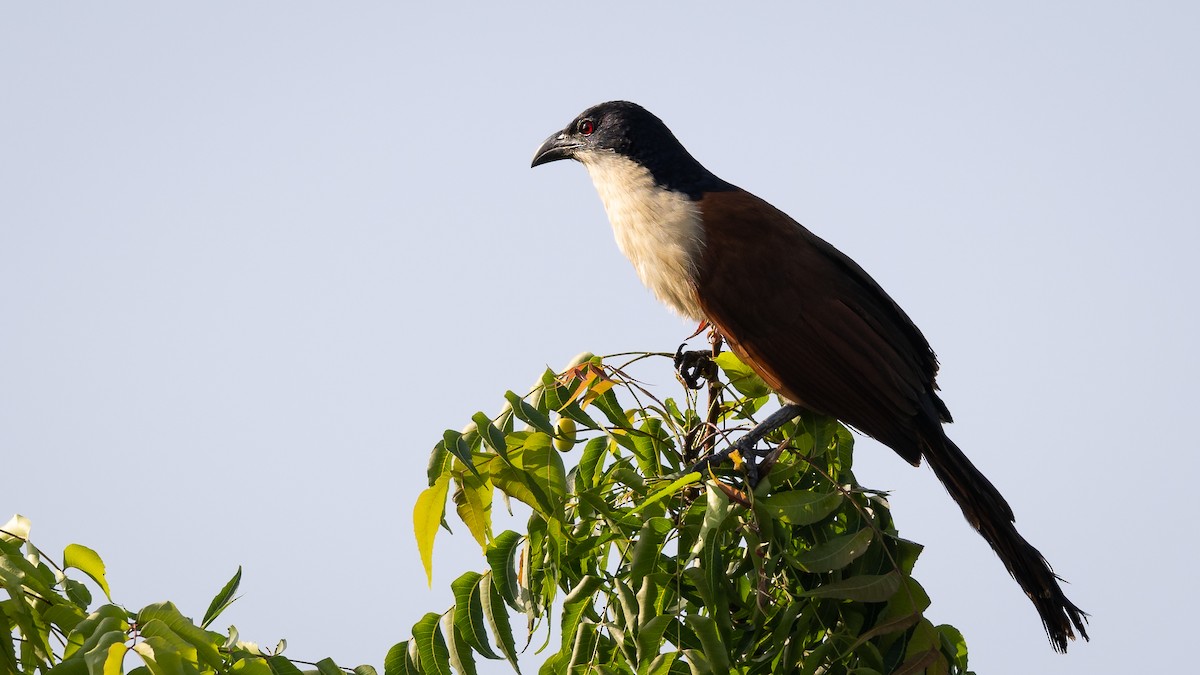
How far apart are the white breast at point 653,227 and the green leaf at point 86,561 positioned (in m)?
2.01

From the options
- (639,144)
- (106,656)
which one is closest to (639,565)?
(106,656)

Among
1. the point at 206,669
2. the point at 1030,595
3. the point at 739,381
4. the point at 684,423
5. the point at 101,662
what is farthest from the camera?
the point at 739,381

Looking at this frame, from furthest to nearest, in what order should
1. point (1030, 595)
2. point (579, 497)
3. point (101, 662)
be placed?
point (1030, 595) < point (579, 497) < point (101, 662)

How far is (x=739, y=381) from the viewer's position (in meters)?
3.07

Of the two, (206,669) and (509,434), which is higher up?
(509,434)

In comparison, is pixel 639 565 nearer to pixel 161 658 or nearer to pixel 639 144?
pixel 161 658

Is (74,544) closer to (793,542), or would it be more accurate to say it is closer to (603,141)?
(793,542)

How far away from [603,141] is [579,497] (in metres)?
2.05

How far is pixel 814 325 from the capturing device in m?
3.32

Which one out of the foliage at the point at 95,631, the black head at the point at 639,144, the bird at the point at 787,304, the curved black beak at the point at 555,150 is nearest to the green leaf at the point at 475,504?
the foliage at the point at 95,631

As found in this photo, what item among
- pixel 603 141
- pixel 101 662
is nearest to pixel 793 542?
pixel 101 662

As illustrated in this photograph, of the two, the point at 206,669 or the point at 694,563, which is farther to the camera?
the point at 694,563

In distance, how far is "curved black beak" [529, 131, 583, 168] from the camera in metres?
4.07

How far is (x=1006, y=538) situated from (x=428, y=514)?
1538 millimetres
